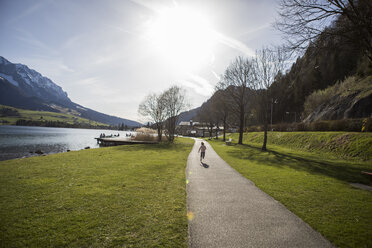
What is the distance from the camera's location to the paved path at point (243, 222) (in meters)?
3.79

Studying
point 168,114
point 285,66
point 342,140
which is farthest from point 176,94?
point 342,140

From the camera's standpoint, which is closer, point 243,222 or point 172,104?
point 243,222

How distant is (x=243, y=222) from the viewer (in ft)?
15.1

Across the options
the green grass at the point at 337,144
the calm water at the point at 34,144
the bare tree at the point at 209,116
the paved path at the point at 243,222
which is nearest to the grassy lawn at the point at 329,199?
the paved path at the point at 243,222

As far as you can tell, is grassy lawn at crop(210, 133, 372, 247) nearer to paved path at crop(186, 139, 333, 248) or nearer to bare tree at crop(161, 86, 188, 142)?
paved path at crop(186, 139, 333, 248)

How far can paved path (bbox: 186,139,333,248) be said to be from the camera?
3.79m

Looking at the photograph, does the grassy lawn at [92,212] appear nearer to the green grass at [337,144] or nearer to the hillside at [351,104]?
the green grass at [337,144]

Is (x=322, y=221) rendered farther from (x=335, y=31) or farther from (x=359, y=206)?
(x=335, y=31)

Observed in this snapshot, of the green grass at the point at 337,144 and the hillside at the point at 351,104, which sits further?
the hillside at the point at 351,104

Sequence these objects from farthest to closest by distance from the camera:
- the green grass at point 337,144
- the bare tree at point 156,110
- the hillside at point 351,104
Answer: the bare tree at point 156,110 < the hillside at point 351,104 < the green grass at point 337,144

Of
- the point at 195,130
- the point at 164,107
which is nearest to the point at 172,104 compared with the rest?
the point at 164,107

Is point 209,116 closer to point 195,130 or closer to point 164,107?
point 164,107

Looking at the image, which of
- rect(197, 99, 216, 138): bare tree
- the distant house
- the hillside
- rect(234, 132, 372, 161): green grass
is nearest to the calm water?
rect(197, 99, 216, 138): bare tree

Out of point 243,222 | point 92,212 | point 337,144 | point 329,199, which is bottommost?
point 92,212
